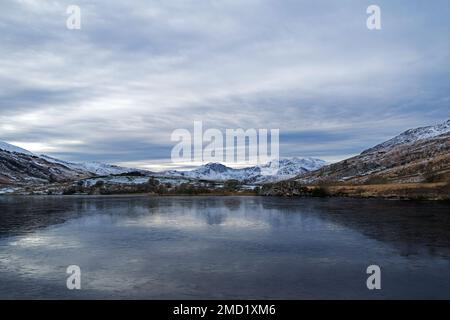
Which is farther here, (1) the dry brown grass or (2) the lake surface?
(1) the dry brown grass

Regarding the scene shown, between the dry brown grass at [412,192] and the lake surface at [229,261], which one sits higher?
the dry brown grass at [412,192]

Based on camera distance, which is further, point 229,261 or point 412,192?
point 412,192

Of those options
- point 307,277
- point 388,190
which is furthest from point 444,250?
point 388,190

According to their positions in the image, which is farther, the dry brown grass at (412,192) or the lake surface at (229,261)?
the dry brown grass at (412,192)

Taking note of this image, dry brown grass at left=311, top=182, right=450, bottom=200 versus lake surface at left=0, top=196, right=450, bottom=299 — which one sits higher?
dry brown grass at left=311, top=182, right=450, bottom=200

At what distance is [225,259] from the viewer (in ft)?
105

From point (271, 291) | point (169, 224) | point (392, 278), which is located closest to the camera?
point (271, 291)

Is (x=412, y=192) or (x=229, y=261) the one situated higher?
(x=412, y=192)

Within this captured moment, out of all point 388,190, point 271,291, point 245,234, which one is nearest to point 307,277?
point 271,291

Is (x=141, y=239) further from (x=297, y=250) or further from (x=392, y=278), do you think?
(x=392, y=278)
